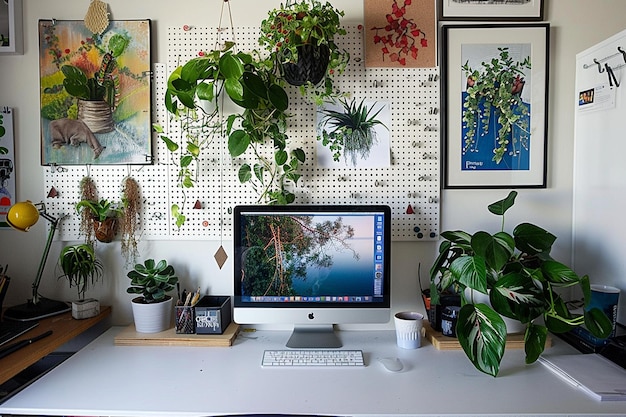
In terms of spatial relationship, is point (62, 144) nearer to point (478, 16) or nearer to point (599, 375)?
point (478, 16)

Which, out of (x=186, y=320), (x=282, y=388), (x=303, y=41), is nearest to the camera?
(x=282, y=388)

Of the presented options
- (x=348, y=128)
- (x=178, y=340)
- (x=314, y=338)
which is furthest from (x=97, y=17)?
(x=314, y=338)

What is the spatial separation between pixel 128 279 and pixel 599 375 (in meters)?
1.67

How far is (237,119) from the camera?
1696 millimetres

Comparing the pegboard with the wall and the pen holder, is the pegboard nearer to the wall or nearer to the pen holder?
the wall

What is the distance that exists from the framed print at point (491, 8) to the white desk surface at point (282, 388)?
4.10ft

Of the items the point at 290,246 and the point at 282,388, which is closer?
the point at 282,388

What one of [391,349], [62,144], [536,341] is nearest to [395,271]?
[391,349]

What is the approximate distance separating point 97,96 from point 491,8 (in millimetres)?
1574

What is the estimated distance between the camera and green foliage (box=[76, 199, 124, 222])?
1.67m

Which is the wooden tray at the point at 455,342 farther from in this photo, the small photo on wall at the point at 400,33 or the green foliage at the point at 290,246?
the small photo on wall at the point at 400,33

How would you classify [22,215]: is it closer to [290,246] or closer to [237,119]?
[237,119]

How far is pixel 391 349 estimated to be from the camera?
1.52 metres

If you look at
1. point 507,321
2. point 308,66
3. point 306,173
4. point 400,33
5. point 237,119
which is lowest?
point 507,321
